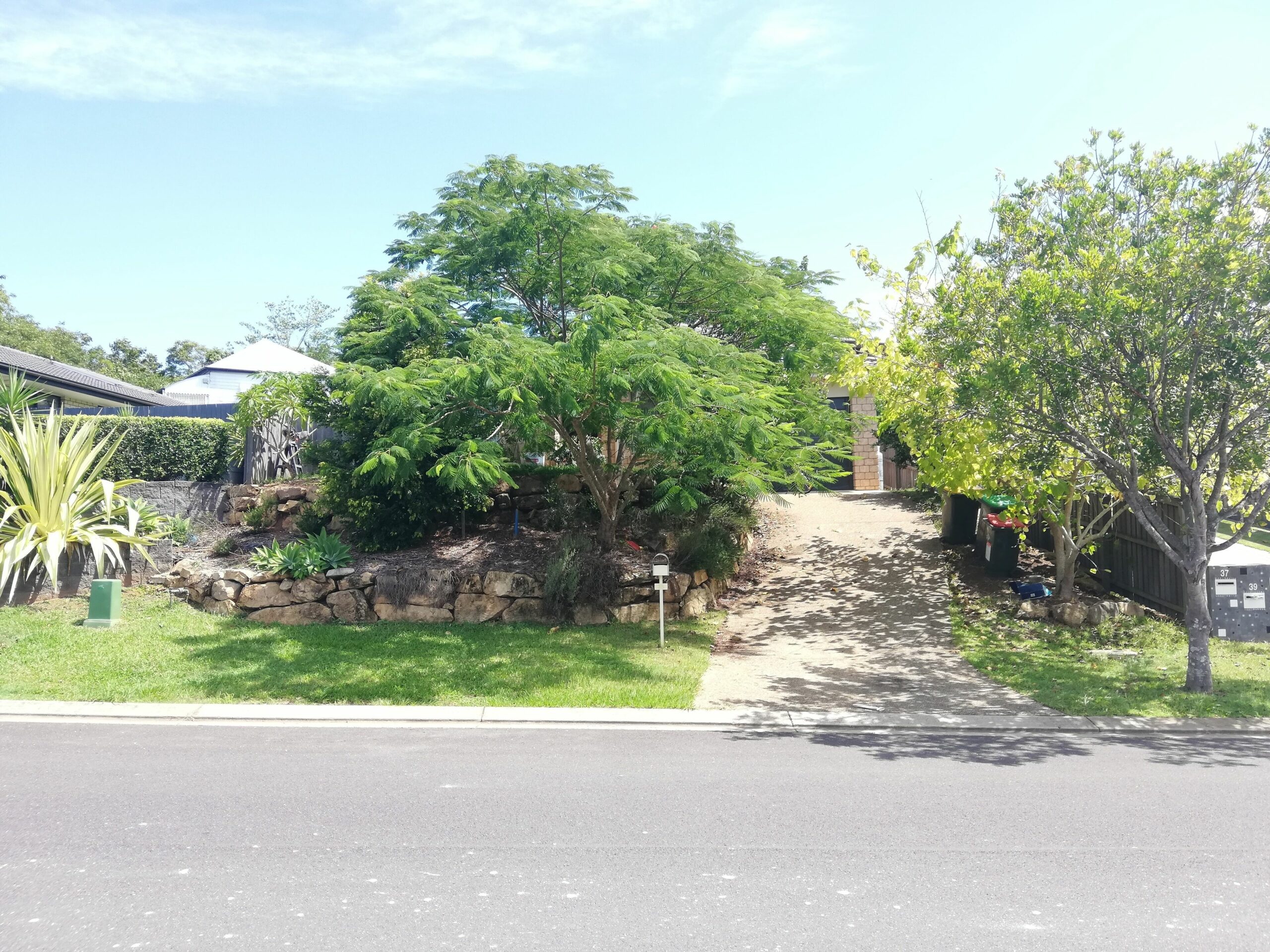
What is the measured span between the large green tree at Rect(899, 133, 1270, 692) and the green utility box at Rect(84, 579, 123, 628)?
1091 cm

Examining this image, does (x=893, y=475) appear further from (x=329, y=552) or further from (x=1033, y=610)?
(x=329, y=552)

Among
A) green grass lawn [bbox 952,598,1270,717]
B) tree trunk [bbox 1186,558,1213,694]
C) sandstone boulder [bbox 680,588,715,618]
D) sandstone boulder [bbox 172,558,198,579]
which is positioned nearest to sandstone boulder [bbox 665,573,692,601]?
sandstone boulder [bbox 680,588,715,618]

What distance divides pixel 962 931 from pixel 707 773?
3.11 meters

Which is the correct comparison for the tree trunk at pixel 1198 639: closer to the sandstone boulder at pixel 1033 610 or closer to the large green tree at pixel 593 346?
the sandstone boulder at pixel 1033 610

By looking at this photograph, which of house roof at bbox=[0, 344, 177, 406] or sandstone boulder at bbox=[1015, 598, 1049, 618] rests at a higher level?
house roof at bbox=[0, 344, 177, 406]

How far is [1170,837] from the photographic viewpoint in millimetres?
5906

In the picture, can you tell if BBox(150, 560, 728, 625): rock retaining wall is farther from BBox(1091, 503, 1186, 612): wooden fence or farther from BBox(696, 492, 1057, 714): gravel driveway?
BBox(1091, 503, 1186, 612): wooden fence

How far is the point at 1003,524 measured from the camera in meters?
15.8

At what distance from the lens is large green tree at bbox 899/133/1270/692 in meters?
9.79

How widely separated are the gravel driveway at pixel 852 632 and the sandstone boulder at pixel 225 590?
6.71 metres

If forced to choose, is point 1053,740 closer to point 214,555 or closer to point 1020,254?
point 1020,254

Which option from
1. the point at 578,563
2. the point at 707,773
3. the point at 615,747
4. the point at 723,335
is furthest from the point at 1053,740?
the point at 723,335

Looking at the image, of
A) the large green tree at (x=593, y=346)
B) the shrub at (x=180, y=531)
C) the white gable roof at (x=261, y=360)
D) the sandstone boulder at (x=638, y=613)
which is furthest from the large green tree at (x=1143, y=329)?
the white gable roof at (x=261, y=360)

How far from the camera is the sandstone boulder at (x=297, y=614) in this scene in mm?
13266
